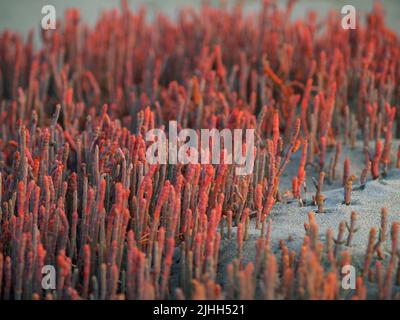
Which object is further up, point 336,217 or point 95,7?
point 95,7

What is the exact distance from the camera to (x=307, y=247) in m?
1.95

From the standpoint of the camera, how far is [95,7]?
23.2 feet

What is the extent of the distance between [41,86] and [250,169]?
189 centimetres

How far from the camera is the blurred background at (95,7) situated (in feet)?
21.6

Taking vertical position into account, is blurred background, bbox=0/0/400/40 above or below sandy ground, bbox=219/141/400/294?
above

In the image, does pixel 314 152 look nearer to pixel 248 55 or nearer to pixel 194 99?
pixel 194 99

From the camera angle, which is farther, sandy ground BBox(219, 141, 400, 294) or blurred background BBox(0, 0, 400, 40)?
blurred background BBox(0, 0, 400, 40)

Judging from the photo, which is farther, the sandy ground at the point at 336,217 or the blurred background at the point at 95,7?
the blurred background at the point at 95,7

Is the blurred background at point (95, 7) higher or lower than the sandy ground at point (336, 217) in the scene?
higher

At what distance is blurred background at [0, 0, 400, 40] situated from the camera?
21.6ft

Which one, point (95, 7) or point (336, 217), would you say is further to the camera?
point (95, 7)
